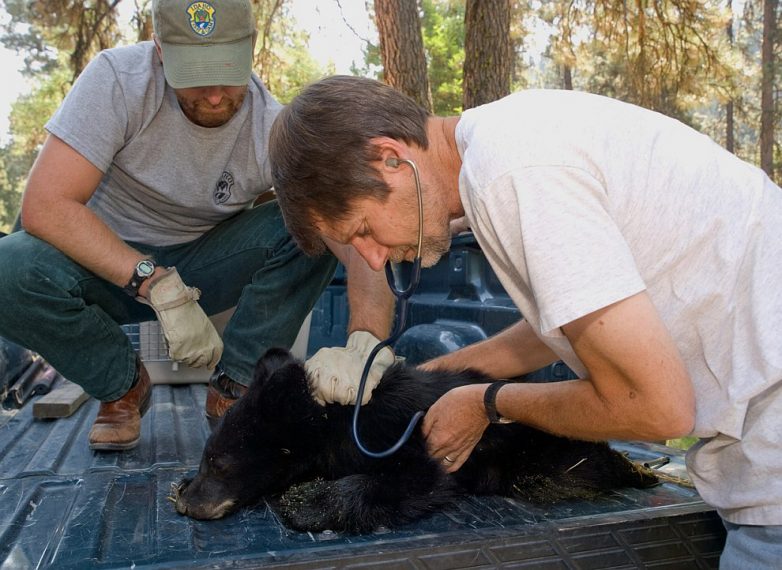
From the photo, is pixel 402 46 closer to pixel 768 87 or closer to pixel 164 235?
pixel 164 235

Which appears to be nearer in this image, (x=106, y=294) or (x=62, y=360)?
(x=62, y=360)

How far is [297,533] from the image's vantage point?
219 centimetres

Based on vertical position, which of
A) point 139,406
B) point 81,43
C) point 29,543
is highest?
A: point 81,43

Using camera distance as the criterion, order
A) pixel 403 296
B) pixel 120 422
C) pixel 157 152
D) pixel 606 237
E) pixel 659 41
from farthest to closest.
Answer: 1. pixel 659 41
2. pixel 157 152
3. pixel 120 422
4. pixel 403 296
5. pixel 606 237

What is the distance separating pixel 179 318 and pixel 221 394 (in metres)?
0.43

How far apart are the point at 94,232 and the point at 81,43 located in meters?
7.97

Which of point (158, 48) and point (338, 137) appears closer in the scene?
point (338, 137)

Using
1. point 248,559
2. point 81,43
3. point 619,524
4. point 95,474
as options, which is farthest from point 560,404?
point 81,43

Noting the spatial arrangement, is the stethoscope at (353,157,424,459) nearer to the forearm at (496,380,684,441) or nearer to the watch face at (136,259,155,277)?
the forearm at (496,380,684,441)

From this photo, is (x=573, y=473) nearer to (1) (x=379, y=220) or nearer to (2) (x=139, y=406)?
(1) (x=379, y=220)

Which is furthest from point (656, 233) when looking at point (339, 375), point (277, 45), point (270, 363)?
point (277, 45)

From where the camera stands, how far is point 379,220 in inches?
83.0

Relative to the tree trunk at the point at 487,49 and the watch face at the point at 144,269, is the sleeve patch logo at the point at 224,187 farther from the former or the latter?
the tree trunk at the point at 487,49

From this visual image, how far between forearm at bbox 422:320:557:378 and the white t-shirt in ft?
2.55
